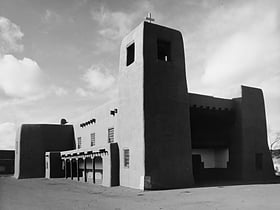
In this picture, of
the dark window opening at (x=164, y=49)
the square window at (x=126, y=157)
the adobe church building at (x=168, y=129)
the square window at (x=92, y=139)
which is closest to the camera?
the adobe church building at (x=168, y=129)

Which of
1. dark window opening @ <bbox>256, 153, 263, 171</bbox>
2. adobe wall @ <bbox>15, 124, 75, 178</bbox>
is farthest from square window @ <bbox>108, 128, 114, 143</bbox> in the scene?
adobe wall @ <bbox>15, 124, 75, 178</bbox>

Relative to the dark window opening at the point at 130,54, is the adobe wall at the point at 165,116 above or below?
below

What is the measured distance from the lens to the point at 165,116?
21.6 m

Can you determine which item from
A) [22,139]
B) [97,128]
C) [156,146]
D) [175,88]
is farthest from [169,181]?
[22,139]

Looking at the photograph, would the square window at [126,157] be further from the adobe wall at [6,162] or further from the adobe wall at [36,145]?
the adobe wall at [6,162]

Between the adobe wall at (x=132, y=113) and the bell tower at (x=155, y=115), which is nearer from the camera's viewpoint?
the bell tower at (x=155, y=115)

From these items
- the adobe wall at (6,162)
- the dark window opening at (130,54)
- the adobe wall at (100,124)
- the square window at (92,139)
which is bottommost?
the adobe wall at (6,162)

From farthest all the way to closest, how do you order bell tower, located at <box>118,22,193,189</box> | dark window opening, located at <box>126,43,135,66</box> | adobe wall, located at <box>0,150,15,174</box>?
adobe wall, located at <box>0,150,15,174</box> < dark window opening, located at <box>126,43,135,66</box> < bell tower, located at <box>118,22,193,189</box>

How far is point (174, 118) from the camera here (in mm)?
21922

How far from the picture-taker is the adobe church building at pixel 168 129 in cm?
2095

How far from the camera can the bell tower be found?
67.6 feet

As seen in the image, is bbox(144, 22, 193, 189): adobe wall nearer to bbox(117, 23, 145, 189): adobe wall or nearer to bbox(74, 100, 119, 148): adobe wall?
bbox(117, 23, 145, 189): adobe wall

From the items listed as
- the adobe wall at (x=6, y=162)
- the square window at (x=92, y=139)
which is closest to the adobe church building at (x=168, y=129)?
the square window at (x=92, y=139)

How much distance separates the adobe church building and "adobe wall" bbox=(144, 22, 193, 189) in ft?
0.21
